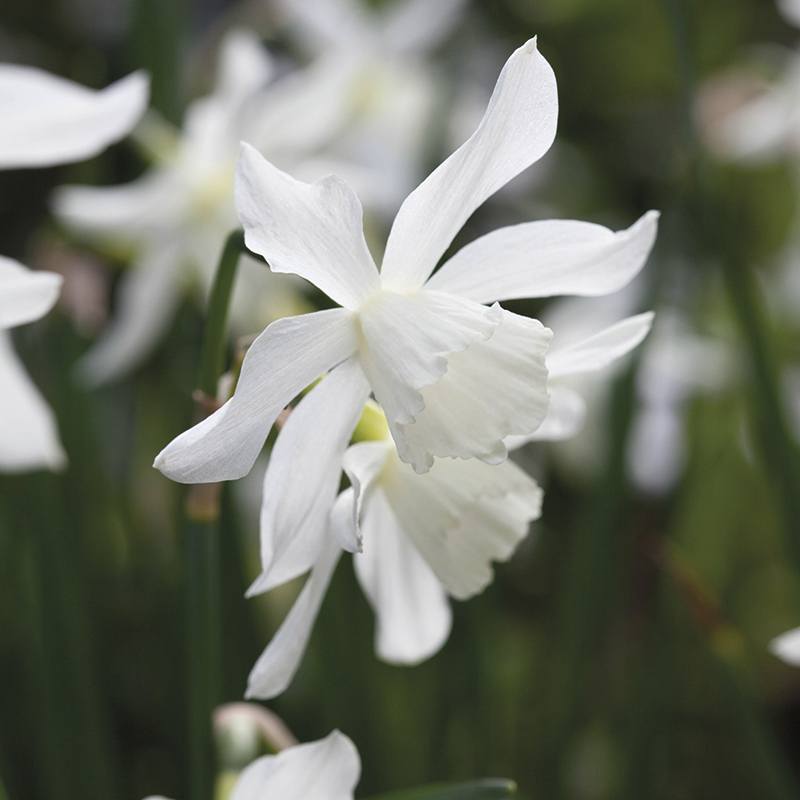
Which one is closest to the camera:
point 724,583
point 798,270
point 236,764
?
point 236,764

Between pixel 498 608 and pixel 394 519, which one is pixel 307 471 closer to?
pixel 394 519

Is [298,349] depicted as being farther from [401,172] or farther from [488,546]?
[401,172]

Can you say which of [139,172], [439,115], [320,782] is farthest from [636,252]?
[139,172]

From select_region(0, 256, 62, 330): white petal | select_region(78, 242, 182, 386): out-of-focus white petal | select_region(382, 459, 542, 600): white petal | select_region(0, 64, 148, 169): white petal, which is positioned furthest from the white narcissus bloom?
select_region(78, 242, 182, 386): out-of-focus white petal

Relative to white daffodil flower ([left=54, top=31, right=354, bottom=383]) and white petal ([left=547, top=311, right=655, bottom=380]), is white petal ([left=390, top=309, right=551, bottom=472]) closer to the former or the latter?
white petal ([left=547, top=311, right=655, bottom=380])

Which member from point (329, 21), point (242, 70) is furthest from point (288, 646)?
point (329, 21)

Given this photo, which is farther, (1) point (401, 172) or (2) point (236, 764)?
(1) point (401, 172)
